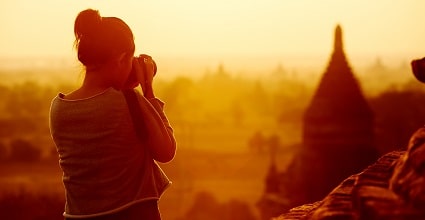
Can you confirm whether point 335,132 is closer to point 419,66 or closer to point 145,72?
point 419,66

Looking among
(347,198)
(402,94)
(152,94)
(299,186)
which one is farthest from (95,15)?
(402,94)

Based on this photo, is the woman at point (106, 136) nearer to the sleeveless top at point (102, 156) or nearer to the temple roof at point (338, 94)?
the sleeveless top at point (102, 156)

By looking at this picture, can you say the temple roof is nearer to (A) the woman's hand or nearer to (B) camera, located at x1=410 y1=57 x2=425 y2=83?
(B) camera, located at x1=410 y1=57 x2=425 y2=83

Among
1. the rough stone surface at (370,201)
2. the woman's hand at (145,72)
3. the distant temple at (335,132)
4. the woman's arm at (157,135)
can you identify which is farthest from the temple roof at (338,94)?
the woman's arm at (157,135)

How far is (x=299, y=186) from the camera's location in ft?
78.1

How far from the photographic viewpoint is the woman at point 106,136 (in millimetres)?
2732

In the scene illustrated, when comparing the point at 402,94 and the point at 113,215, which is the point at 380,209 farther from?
the point at 402,94

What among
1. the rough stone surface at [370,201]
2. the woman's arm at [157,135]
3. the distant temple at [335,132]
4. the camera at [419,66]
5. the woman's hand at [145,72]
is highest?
the camera at [419,66]

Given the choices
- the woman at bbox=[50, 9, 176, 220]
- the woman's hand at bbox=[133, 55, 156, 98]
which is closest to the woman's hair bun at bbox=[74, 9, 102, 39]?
the woman at bbox=[50, 9, 176, 220]

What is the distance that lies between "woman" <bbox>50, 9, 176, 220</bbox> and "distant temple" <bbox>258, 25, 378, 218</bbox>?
21296mm

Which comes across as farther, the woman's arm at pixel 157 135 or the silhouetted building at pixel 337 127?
the silhouetted building at pixel 337 127

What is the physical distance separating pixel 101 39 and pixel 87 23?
0.09m

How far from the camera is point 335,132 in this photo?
2436 cm

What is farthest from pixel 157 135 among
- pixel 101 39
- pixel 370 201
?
pixel 370 201
